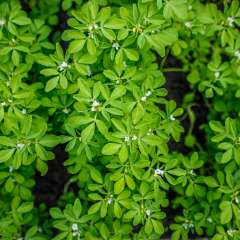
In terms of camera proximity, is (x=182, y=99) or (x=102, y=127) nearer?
(x=102, y=127)

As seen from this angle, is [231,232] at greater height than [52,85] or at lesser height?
lesser

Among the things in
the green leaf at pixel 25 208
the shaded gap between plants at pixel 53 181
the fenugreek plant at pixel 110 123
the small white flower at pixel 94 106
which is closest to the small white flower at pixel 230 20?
the fenugreek plant at pixel 110 123

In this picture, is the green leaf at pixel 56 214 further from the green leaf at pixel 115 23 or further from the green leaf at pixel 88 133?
the green leaf at pixel 115 23

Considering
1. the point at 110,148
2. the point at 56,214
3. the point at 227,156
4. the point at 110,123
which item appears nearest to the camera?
the point at 110,148

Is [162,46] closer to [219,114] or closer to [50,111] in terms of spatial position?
[50,111]

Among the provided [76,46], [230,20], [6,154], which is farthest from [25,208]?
[230,20]

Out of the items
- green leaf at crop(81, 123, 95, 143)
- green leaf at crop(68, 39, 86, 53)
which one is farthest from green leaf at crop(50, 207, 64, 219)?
green leaf at crop(68, 39, 86, 53)

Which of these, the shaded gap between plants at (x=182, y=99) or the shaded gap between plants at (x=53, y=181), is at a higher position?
the shaded gap between plants at (x=182, y=99)

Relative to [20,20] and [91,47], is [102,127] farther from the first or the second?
[20,20]
